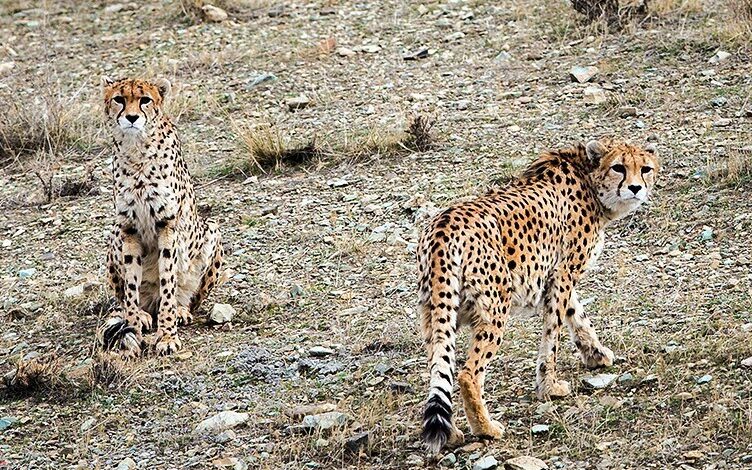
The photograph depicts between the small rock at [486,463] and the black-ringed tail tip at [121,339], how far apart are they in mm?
2185

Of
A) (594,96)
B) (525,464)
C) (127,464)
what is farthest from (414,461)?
(594,96)

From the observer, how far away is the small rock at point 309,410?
575cm

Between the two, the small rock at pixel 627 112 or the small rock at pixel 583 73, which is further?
the small rock at pixel 583 73

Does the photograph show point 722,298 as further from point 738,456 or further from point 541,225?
point 738,456

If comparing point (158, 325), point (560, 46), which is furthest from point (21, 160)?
point (560, 46)

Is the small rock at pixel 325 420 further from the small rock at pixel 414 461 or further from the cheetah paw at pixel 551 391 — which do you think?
the cheetah paw at pixel 551 391

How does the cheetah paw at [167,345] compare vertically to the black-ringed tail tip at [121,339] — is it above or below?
below

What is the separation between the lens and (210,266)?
7.27 metres

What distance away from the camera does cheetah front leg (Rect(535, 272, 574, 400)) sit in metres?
5.68

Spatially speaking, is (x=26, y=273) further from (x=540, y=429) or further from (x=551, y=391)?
(x=540, y=429)

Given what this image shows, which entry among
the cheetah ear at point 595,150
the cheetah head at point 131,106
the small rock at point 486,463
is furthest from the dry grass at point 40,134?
the small rock at point 486,463

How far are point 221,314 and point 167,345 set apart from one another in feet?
1.42

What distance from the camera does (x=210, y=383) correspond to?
627 cm

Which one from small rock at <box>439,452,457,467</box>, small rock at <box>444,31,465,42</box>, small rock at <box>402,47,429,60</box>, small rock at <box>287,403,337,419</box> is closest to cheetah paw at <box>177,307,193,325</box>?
small rock at <box>287,403,337,419</box>
